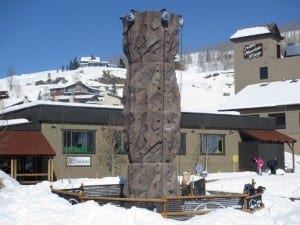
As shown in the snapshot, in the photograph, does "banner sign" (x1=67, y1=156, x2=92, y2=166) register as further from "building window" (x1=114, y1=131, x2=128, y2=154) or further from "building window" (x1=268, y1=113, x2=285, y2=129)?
"building window" (x1=268, y1=113, x2=285, y2=129)

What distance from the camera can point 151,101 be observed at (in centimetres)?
1797

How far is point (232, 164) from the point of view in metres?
41.7

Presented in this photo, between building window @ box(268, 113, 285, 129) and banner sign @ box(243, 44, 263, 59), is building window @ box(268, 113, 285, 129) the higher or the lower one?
the lower one

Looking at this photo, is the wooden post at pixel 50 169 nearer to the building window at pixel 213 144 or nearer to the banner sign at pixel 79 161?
the banner sign at pixel 79 161

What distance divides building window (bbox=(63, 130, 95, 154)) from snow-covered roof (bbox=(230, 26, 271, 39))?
38083 millimetres

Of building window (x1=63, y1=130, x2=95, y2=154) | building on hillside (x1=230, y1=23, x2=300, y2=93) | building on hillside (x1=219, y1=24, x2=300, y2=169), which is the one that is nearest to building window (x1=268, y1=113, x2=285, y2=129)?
building on hillside (x1=219, y1=24, x2=300, y2=169)

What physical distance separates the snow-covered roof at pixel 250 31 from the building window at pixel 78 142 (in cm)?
3808

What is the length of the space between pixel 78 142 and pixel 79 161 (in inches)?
46.3

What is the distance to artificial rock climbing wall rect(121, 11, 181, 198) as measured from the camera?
17781 mm

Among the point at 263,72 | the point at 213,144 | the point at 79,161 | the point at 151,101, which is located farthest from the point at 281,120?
the point at 151,101

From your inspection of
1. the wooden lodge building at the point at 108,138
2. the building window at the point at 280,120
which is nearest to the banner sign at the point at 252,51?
the wooden lodge building at the point at 108,138

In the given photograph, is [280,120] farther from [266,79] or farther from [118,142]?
[118,142]

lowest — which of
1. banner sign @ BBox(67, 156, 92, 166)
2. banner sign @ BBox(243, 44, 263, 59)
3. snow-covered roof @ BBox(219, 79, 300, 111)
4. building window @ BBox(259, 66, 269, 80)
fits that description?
banner sign @ BBox(67, 156, 92, 166)

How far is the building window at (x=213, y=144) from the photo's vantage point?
1567 inches
